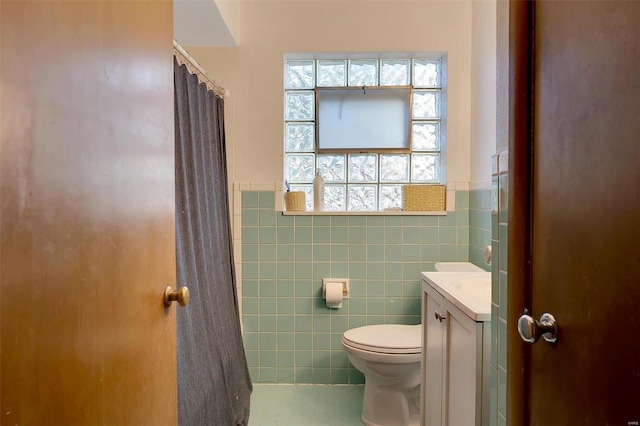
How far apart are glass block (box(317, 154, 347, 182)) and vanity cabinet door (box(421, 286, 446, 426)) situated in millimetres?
1180

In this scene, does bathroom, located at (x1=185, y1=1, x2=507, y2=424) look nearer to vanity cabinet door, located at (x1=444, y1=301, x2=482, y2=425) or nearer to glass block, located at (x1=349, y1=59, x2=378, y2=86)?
glass block, located at (x1=349, y1=59, x2=378, y2=86)

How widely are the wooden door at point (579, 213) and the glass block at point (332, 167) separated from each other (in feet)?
5.99

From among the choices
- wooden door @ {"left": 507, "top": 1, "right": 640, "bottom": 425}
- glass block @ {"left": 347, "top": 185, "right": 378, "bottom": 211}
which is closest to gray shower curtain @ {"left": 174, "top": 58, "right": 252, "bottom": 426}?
glass block @ {"left": 347, "top": 185, "right": 378, "bottom": 211}

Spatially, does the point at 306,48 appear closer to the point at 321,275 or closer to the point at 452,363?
the point at 321,275

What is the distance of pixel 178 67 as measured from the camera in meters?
1.54

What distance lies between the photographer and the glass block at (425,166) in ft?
8.47

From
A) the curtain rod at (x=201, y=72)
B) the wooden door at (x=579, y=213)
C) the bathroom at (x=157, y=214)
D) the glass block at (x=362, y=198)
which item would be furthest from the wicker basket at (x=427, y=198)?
the wooden door at (x=579, y=213)

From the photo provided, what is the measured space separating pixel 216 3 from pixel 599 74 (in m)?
1.79

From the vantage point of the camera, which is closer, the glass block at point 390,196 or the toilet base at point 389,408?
the toilet base at point 389,408

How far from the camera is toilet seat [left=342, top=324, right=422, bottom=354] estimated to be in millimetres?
1830

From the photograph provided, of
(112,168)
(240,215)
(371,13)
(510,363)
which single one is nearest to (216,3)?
(371,13)

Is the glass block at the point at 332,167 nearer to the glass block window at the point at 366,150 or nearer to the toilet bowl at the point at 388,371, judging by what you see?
the glass block window at the point at 366,150

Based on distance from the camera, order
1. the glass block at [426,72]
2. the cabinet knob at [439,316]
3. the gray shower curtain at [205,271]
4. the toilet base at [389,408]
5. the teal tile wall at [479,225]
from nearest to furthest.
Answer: the cabinet knob at [439,316], the gray shower curtain at [205,271], the toilet base at [389,408], the teal tile wall at [479,225], the glass block at [426,72]

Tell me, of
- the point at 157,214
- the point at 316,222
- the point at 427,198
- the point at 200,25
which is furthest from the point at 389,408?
the point at 200,25
